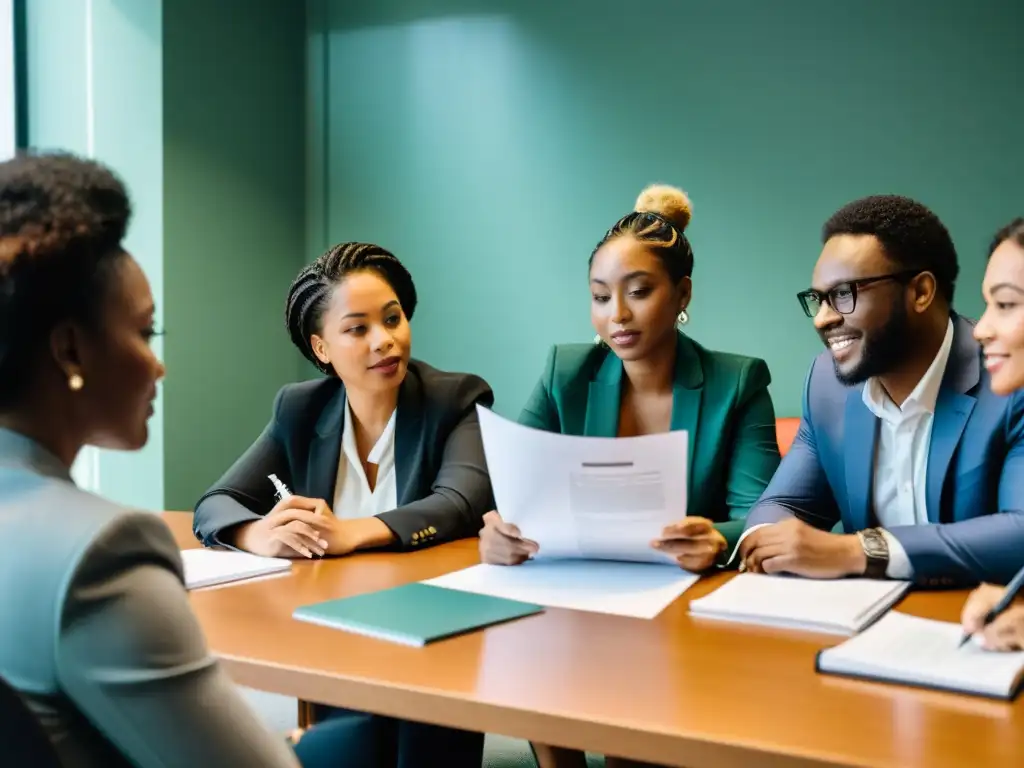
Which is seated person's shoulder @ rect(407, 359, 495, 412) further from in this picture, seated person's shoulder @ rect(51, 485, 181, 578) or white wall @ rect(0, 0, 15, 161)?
white wall @ rect(0, 0, 15, 161)

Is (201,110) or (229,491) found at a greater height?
(201,110)

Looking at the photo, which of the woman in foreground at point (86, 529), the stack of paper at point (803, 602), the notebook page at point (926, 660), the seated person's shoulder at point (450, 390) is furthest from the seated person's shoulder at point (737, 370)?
the woman in foreground at point (86, 529)

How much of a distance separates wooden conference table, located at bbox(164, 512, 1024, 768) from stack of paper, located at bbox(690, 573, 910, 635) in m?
0.03

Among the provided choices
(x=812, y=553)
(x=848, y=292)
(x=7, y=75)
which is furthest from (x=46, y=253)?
(x=7, y=75)

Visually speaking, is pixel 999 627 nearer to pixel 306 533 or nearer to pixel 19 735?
pixel 19 735

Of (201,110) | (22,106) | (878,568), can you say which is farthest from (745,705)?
(22,106)

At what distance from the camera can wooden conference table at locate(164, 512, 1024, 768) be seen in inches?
36.5

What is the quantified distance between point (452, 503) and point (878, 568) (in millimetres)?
841

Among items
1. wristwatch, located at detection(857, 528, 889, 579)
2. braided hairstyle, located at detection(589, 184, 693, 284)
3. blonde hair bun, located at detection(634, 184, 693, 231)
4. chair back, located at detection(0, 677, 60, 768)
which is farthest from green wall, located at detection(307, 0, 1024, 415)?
chair back, located at detection(0, 677, 60, 768)

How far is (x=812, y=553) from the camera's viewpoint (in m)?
1.54

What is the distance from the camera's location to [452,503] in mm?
2004

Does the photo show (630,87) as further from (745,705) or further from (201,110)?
(745,705)

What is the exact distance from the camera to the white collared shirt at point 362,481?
216 centimetres

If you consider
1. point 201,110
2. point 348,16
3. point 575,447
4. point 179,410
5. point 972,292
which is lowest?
point 179,410
